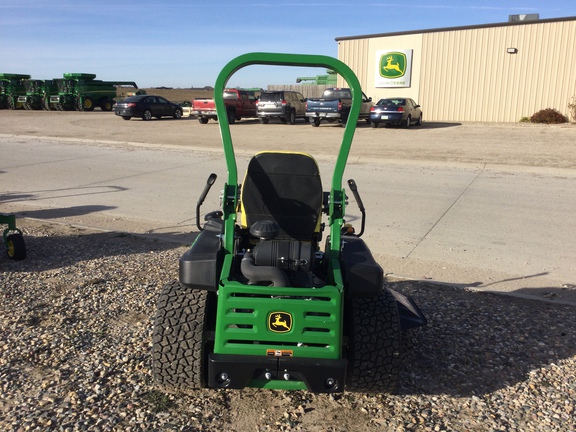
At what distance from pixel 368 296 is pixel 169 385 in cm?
128

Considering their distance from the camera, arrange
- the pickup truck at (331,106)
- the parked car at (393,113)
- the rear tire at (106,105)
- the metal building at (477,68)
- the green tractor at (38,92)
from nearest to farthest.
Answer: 1. the parked car at (393,113)
2. the pickup truck at (331,106)
3. the metal building at (477,68)
4. the green tractor at (38,92)
5. the rear tire at (106,105)

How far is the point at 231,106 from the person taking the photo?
2828 cm

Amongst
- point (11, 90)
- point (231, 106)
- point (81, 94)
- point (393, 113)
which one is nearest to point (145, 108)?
point (231, 106)

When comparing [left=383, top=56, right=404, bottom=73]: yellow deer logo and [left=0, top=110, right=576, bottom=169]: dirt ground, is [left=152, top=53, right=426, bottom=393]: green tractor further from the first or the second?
[left=383, top=56, right=404, bottom=73]: yellow deer logo

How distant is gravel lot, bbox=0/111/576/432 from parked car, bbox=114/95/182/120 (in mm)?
24869

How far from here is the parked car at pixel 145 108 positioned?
96.9ft

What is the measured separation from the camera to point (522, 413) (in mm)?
3295

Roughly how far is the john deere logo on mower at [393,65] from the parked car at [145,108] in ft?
38.8

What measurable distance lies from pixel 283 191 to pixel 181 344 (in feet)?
3.79

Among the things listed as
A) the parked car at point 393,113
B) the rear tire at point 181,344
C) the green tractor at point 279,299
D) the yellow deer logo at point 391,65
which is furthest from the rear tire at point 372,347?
the yellow deer logo at point 391,65

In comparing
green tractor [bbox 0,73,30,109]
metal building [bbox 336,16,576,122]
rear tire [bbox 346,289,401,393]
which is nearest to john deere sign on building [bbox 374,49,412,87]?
metal building [bbox 336,16,576,122]

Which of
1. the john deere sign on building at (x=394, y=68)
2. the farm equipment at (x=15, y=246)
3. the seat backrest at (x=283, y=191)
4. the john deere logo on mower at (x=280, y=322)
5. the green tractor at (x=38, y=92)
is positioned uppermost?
the john deere sign on building at (x=394, y=68)

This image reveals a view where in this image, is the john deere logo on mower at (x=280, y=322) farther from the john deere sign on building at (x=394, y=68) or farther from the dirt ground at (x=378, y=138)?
the john deere sign on building at (x=394, y=68)

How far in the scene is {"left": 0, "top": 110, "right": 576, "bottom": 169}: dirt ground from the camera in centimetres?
1602
